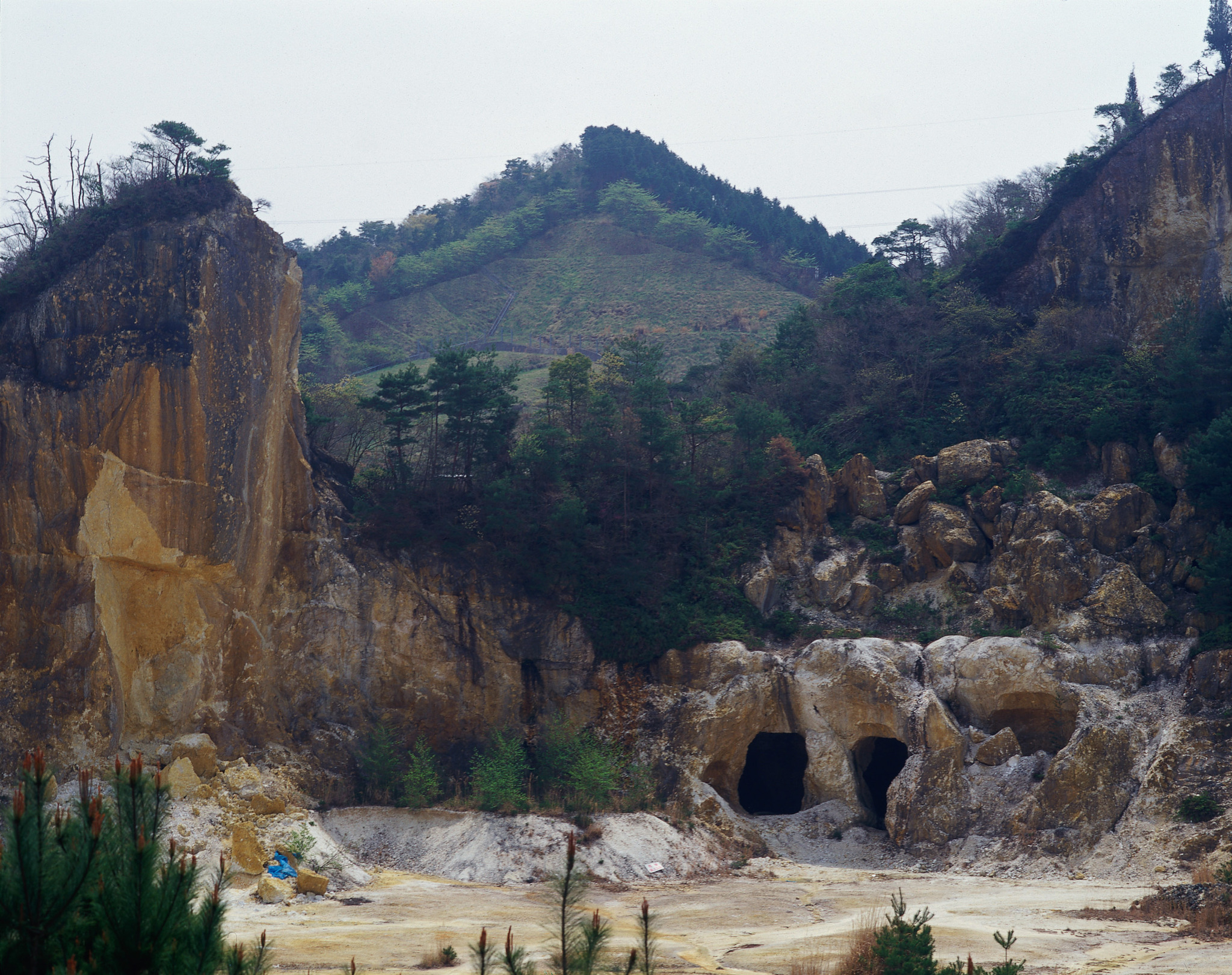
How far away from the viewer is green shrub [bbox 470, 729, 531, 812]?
83.5 ft

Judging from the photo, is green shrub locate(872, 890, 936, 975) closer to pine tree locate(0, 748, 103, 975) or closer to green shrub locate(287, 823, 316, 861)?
pine tree locate(0, 748, 103, 975)

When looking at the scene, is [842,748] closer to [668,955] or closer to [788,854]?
[788,854]

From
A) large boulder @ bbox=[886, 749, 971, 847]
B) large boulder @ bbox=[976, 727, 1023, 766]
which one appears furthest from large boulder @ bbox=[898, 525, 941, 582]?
large boulder @ bbox=[886, 749, 971, 847]

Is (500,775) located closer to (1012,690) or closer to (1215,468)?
(1012,690)

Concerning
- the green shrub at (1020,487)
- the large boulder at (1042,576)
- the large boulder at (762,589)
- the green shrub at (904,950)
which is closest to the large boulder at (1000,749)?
the large boulder at (1042,576)

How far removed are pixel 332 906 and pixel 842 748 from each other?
13.9 metres

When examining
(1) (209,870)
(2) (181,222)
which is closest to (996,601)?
(1) (209,870)

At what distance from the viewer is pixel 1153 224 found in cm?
3638

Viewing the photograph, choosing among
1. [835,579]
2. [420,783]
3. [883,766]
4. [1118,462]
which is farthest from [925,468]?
[420,783]

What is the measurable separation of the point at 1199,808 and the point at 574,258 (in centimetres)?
6364

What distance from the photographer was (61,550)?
2392 cm

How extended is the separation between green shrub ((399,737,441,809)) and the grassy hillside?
38859 millimetres

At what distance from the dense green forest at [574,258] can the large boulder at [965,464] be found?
111ft

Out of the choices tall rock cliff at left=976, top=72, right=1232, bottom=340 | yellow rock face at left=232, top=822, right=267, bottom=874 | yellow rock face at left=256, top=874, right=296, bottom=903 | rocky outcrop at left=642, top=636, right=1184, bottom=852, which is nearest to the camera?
yellow rock face at left=256, top=874, right=296, bottom=903
